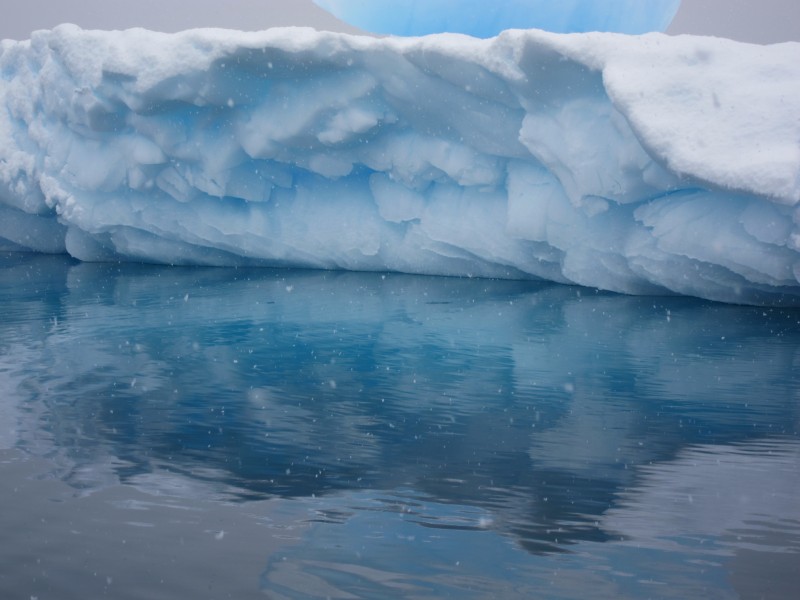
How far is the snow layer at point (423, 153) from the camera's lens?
7.62 metres

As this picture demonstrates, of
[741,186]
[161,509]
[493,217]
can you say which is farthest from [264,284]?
[161,509]

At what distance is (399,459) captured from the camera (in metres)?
3.88

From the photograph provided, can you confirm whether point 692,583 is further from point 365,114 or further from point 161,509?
point 365,114

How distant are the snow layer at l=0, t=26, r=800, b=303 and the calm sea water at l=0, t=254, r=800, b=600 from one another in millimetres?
1213

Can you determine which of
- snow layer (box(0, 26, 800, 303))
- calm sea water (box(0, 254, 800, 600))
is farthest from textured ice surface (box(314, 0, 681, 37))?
calm sea water (box(0, 254, 800, 600))

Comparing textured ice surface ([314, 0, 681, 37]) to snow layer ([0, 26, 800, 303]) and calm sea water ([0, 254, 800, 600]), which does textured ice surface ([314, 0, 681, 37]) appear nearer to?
snow layer ([0, 26, 800, 303])

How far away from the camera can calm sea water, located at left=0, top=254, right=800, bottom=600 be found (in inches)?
106

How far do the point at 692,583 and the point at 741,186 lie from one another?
498 centimetres

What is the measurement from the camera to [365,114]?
33.4ft

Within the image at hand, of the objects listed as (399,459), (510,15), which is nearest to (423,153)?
(510,15)

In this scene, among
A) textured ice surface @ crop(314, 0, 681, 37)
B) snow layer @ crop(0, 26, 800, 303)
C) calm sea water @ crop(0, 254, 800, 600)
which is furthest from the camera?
textured ice surface @ crop(314, 0, 681, 37)

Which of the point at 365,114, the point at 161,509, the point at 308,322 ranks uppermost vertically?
the point at 365,114

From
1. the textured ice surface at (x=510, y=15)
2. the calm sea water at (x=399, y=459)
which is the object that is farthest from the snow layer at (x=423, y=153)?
the textured ice surface at (x=510, y=15)

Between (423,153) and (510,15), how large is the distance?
94.5 inches
